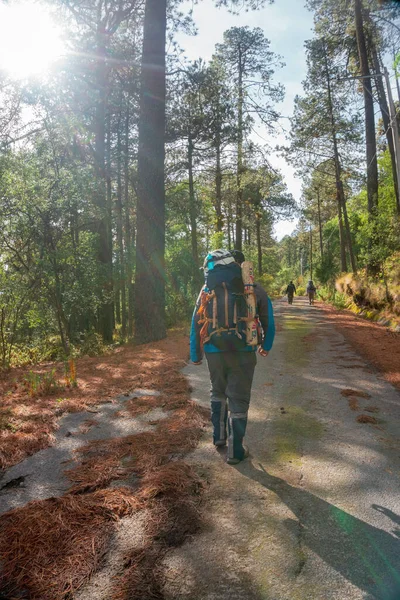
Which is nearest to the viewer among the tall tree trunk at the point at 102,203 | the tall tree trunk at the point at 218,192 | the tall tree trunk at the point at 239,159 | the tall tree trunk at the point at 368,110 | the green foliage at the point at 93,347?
the green foliage at the point at 93,347

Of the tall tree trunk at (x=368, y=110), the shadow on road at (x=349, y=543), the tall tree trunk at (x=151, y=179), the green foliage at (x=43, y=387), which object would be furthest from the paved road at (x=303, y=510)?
the tall tree trunk at (x=368, y=110)

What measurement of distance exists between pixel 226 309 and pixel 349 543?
2205 millimetres

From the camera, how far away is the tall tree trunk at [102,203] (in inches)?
634

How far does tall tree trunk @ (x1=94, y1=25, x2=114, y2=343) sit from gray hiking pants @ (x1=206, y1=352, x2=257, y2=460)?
12145 mm

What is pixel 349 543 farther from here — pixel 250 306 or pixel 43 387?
pixel 43 387

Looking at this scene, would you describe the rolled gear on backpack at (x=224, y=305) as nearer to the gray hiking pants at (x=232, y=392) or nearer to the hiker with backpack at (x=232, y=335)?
the hiker with backpack at (x=232, y=335)

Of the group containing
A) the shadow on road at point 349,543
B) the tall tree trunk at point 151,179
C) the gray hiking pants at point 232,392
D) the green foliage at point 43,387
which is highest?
the tall tree trunk at point 151,179

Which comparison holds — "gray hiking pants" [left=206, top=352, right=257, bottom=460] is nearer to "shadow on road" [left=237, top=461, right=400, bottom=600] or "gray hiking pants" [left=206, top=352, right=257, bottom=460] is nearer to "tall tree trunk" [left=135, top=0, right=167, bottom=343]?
"shadow on road" [left=237, top=461, right=400, bottom=600]

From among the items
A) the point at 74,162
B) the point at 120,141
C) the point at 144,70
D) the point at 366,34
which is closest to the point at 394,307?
the point at 144,70

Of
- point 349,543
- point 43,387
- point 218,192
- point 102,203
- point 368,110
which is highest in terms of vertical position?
point 368,110

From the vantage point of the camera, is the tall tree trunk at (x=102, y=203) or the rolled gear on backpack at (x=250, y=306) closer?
Answer: the rolled gear on backpack at (x=250, y=306)

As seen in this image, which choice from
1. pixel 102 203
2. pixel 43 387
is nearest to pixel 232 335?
pixel 43 387

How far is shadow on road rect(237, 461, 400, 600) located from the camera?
2.43 meters

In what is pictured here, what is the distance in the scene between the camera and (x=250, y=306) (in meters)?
4.29
